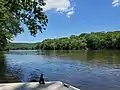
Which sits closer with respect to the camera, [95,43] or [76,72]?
[76,72]

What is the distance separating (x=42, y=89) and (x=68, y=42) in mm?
181141

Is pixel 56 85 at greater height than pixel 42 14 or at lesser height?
lesser

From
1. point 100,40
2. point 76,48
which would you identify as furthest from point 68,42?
point 100,40

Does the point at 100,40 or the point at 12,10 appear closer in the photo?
the point at 12,10

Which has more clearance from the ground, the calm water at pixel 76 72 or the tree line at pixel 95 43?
the tree line at pixel 95 43

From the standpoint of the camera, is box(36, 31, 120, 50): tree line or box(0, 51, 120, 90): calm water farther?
box(36, 31, 120, 50): tree line

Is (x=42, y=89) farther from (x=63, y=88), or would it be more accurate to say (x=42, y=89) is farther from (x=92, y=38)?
(x=92, y=38)

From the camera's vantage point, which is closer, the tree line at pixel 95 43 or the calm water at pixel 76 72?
the calm water at pixel 76 72

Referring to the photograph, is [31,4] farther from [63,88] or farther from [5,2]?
[63,88]

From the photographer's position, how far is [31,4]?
2041cm

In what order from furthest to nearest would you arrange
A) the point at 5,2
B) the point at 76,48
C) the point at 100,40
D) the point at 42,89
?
the point at 76,48, the point at 100,40, the point at 5,2, the point at 42,89

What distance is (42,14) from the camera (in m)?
21.2

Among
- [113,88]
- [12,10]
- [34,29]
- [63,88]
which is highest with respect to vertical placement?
[12,10]

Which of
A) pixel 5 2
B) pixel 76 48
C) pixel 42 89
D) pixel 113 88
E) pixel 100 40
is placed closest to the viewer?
pixel 42 89
